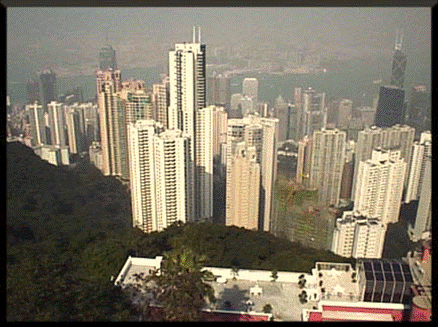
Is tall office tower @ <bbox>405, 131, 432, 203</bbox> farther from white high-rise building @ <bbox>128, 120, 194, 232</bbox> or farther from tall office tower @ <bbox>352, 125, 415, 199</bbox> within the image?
white high-rise building @ <bbox>128, 120, 194, 232</bbox>

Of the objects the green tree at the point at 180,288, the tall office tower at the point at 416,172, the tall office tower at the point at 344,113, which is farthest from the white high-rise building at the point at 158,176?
the tall office tower at the point at 416,172

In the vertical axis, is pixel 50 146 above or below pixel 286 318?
above

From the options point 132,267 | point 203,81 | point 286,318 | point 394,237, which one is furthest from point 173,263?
point 394,237

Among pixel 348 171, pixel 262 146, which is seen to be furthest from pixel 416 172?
pixel 262 146

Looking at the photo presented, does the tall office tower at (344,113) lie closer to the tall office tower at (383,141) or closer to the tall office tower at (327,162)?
the tall office tower at (327,162)

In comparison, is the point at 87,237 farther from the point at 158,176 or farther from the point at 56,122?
the point at 56,122

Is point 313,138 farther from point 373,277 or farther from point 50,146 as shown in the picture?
point 50,146
